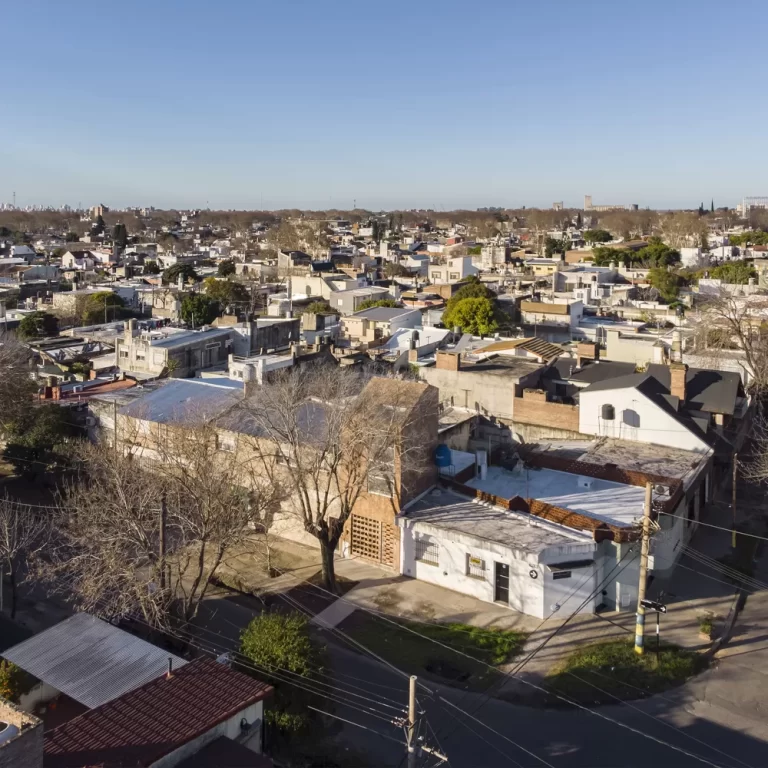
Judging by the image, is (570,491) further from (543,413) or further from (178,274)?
(178,274)

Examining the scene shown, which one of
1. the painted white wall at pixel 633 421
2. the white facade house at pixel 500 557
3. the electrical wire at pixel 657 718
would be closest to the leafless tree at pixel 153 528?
the white facade house at pixel 500 557

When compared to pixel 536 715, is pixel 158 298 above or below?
above

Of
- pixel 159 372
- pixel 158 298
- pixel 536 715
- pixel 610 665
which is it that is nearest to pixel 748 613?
pixel 610 665

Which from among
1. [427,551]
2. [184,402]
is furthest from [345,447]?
[184,402]

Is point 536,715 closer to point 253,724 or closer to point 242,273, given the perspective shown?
point 253,724

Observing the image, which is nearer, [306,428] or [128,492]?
[128,492]

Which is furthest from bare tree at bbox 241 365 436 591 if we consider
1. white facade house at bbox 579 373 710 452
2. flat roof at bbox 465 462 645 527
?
white facade house at bbox 579 373 710 452

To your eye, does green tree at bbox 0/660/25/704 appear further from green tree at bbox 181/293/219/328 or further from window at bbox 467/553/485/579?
green tree at bbox 181/293/219/328
